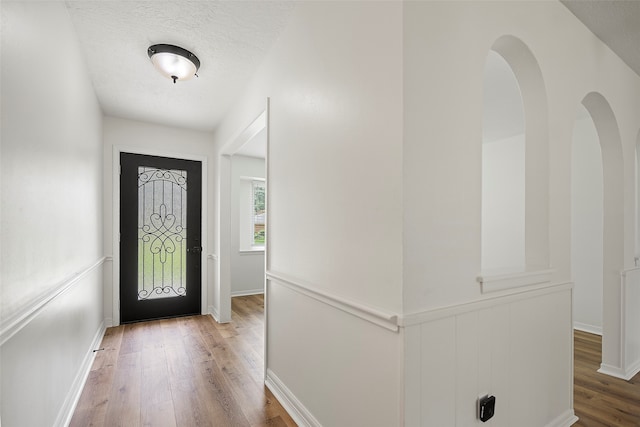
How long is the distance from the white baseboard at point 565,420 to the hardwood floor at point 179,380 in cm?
157

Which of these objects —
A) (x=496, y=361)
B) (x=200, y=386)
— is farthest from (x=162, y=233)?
(x=496, y=361)

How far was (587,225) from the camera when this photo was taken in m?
3.72

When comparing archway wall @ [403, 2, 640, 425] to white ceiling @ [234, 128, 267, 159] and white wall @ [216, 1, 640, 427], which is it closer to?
white wall @ [216, 1, 640, 427]

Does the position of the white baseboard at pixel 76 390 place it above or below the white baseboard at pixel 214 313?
above

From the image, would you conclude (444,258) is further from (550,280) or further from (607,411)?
(607,411)

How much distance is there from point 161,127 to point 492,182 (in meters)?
4.72

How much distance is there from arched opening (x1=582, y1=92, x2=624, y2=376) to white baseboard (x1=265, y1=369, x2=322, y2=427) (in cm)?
254

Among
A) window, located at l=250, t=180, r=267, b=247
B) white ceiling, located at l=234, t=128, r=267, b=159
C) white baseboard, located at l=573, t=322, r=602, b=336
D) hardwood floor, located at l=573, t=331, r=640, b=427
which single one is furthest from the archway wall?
window, located at l=250, t=180, r=267, b=247

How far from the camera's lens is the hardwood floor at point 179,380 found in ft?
6.46

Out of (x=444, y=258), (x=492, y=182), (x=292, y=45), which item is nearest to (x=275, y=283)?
(x=444, y=258)

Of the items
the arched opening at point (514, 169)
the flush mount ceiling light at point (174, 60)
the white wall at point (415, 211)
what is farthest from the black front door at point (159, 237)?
the arched opening at point (514, 169)

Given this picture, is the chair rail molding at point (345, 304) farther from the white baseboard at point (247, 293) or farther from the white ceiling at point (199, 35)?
the white baseboard at point (247, 293)

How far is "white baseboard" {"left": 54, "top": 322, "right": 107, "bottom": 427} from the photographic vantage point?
1861 millimetres

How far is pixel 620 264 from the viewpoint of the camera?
2.46 meters
